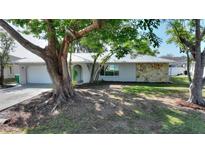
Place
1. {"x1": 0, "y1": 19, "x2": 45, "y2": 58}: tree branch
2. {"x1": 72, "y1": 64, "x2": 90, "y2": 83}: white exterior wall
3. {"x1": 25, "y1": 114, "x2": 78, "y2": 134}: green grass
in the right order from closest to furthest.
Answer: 1. {"x1": 25, "y1": 114, "x2": 78, "y2": 134}: green grass
2. {"x1": 0, "y1": 19, "x2": 45, "y2": 58}: tree branch
3. {"x1": 72, "y1": 64, "x2": 90, "y2": 83}: white exterior wall

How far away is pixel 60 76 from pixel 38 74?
1127 cm

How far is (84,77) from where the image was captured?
21344mm

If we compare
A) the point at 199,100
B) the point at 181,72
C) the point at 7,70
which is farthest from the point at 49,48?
the point at 181,72

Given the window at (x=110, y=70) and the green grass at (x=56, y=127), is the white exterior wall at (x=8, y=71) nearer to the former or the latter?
the window at (x=110, y=70)

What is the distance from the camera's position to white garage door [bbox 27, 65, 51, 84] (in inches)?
810

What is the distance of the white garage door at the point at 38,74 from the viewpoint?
20562 mm

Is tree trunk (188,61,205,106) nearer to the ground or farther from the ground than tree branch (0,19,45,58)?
nearer to the ground

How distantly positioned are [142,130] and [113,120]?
1.33 metres

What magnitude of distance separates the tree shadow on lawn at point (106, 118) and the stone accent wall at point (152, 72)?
11221 mm

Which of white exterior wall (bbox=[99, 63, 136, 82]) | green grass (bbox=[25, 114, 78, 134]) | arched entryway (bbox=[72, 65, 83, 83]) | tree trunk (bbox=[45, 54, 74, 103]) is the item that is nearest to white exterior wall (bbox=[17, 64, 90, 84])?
arched entryway (bbox=[72, 65, 83, 83])

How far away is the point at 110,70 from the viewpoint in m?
21.8

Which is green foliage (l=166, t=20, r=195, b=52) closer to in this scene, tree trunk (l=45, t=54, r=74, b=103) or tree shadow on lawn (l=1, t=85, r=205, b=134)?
tree shadow on lawn (l=1, t=85, r=205, b=134)

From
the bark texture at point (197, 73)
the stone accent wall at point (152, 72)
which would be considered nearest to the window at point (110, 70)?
the stone accent wall at point (152, 72)

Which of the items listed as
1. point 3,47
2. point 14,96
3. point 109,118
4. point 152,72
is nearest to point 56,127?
point 109,118
